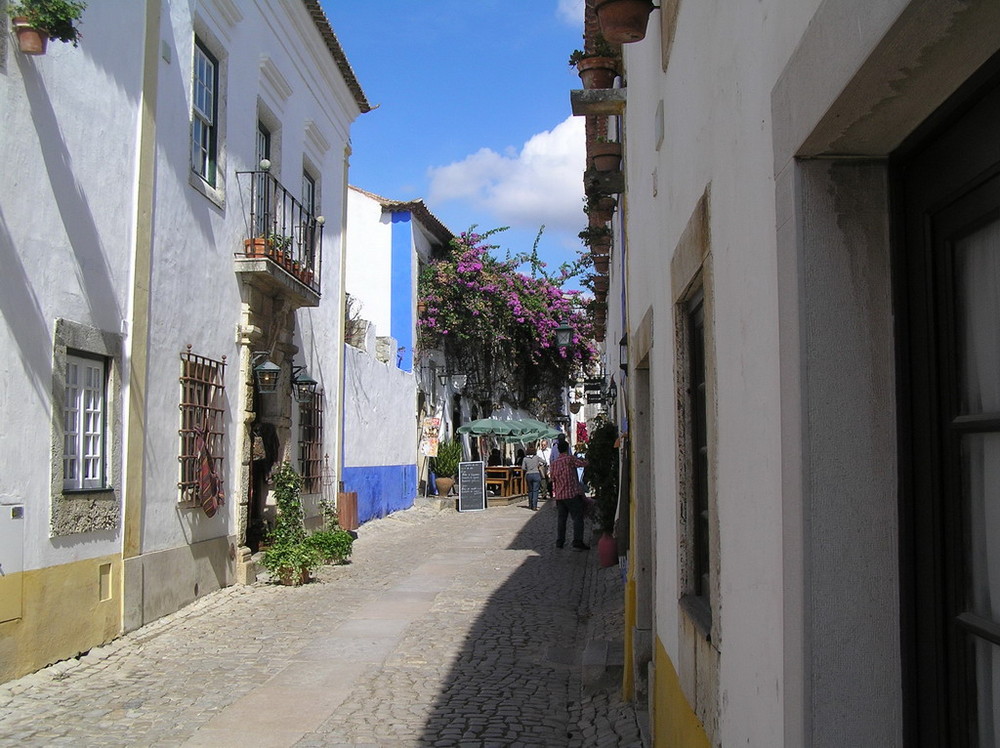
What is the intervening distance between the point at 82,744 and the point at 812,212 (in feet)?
16.4

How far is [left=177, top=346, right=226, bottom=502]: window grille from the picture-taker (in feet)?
32.3

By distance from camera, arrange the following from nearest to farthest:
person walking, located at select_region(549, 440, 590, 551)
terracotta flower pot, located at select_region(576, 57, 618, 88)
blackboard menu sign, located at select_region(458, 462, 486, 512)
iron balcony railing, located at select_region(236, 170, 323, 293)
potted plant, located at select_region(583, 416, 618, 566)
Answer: terracotta flower pot, located at select_region(576, 57, 618, 88), potted plant, located at select_region(583, 416, 618, 566), iron balcony railing, located at select_region(236, 170, 323, 293), person walking, located at select_region(549, 440, 590, 551), blackboard menu sign, located at select_region(458, 462, 486, 512)

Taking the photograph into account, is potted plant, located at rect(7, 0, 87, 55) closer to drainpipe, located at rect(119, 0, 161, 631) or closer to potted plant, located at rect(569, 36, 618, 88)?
drainpipe, located at rect(119, 0, 161, 631)

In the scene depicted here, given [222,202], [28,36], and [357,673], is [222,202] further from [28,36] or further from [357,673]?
[357,673]

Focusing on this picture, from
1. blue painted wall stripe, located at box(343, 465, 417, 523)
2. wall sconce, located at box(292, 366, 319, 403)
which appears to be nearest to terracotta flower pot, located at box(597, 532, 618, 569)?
wall sconce, located at box(292, 366, 319, 403)

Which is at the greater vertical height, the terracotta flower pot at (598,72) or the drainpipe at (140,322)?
the terracotta flower pot at (598,72)

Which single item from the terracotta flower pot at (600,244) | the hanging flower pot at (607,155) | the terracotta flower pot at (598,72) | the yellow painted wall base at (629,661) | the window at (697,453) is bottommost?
the yellow painted wall base at (629,661)

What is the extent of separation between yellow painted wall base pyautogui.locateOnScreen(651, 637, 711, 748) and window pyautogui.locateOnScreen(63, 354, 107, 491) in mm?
4899

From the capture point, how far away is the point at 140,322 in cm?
872

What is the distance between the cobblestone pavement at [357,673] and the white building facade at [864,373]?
3389mm

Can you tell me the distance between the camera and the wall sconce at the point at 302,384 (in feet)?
44.8

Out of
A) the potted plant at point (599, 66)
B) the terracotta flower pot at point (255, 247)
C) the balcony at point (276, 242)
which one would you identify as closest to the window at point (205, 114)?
the balcony at point (276, 242)

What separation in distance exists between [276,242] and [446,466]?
13799mm

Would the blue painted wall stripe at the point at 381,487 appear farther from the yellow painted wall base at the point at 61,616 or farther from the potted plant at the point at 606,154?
the potted plant at the point at 606,154
